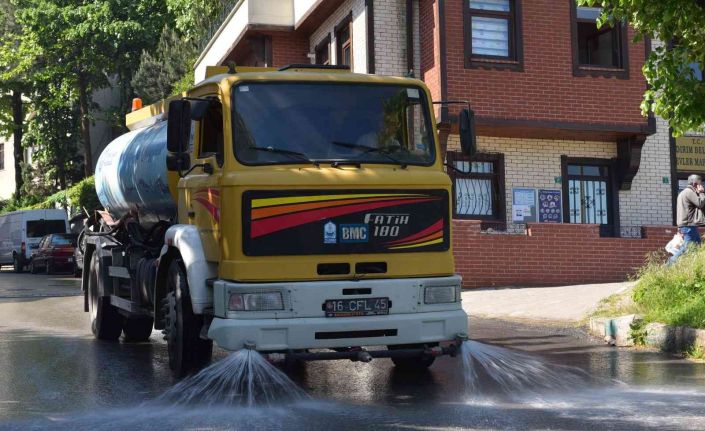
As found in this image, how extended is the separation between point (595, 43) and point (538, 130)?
106 inches

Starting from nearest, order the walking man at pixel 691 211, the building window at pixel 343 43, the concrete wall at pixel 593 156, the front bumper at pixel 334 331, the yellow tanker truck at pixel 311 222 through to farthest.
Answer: the front bumper at pixel 334 331, the yellow tanker truck at pixel 311 222, the walking man at pixel 691 211, the concrete wall at pixel 593 156, the building window at pixel 343 43

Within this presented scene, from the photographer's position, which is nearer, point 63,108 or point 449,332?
point 449,332

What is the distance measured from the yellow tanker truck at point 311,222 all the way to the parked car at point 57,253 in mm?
27779

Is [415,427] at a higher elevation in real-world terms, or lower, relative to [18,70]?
lower

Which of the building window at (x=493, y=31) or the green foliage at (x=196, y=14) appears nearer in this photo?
the building window at (x=493, y=31)

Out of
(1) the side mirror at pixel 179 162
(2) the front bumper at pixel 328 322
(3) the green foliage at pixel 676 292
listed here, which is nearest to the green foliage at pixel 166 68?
(3) the green foliage at pixel 676 292

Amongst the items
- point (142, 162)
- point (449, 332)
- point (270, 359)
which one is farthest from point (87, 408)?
point (142, 162)

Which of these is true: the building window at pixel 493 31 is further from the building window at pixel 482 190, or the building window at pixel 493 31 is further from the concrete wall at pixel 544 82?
the building window at pixel 482 190

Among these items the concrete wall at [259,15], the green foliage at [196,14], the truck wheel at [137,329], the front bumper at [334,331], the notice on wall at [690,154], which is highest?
the green foliage at [196,14]

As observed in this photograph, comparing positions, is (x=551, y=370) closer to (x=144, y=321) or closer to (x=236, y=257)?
(x=236, y=257)

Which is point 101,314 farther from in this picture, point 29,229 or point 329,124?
point 29,229

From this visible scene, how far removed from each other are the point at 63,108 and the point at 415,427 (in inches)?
1877

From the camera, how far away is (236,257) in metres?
7.78

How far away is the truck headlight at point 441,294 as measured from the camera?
8.08 meters
